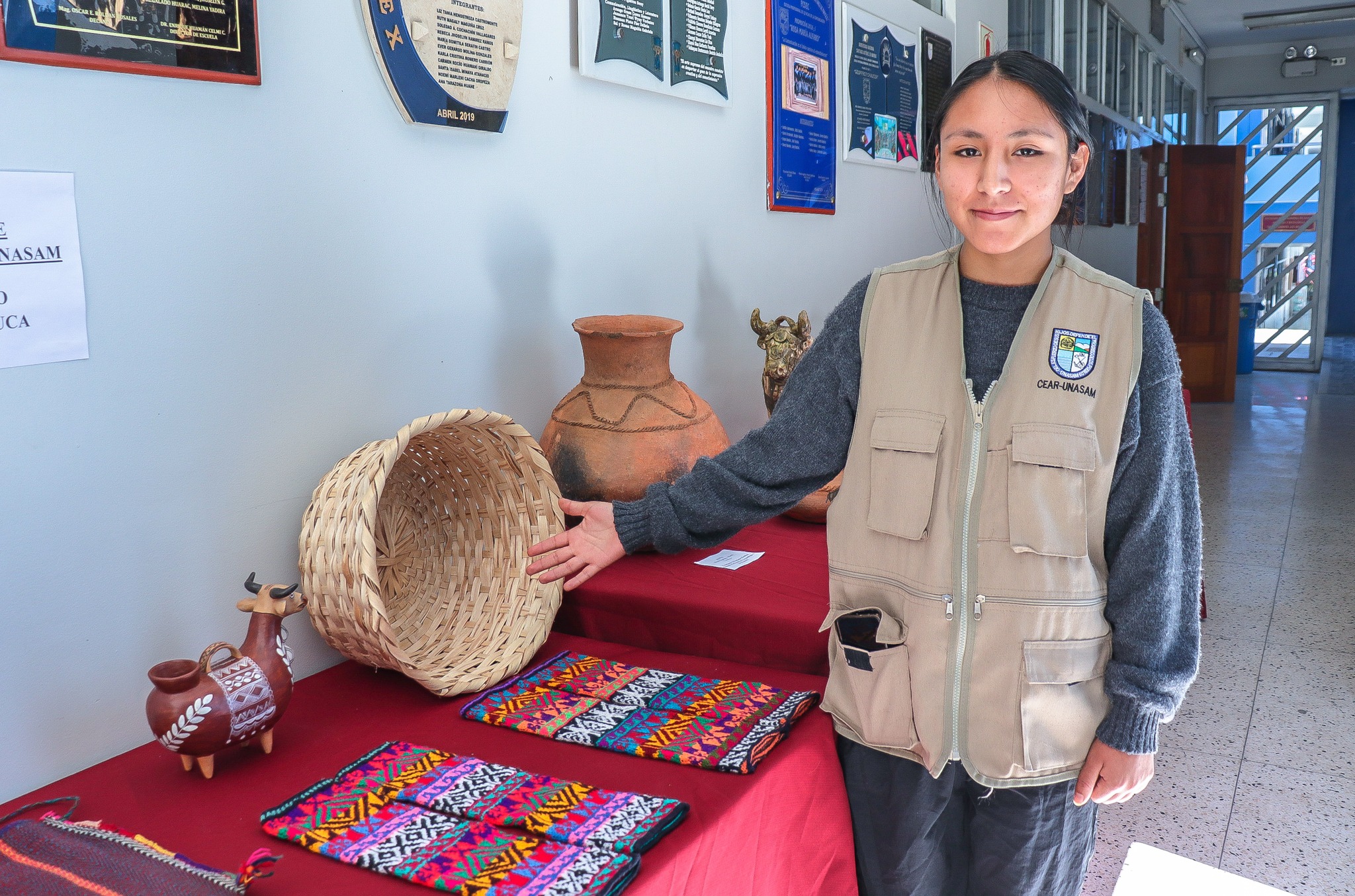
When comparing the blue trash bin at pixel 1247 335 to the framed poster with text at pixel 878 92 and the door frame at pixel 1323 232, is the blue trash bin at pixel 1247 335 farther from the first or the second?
the framed poster with text at pixel 878 92

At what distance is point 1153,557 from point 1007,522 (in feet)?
0.52

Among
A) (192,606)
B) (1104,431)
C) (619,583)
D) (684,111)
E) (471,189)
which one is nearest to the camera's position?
(1104,431)

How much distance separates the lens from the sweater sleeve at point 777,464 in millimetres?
1303

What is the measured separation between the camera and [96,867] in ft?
2.99

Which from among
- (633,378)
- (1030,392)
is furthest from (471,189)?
(1030,392)

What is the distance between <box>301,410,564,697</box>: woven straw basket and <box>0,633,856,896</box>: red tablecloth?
0.08m

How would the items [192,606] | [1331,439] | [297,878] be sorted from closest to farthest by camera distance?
[297,878] → [192,606] → [1331,439]

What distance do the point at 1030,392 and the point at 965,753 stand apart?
43 cm

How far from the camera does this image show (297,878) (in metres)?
0.98

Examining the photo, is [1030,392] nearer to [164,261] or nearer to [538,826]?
[538,826]

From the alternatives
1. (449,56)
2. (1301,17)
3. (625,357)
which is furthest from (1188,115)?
(449,56)

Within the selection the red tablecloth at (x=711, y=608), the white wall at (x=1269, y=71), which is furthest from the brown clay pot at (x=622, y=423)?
the white wall at (x=1269, y=71)

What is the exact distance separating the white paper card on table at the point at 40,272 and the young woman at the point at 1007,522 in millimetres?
911

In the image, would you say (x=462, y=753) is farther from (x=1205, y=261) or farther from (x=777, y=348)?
(x=1205, y=261)
